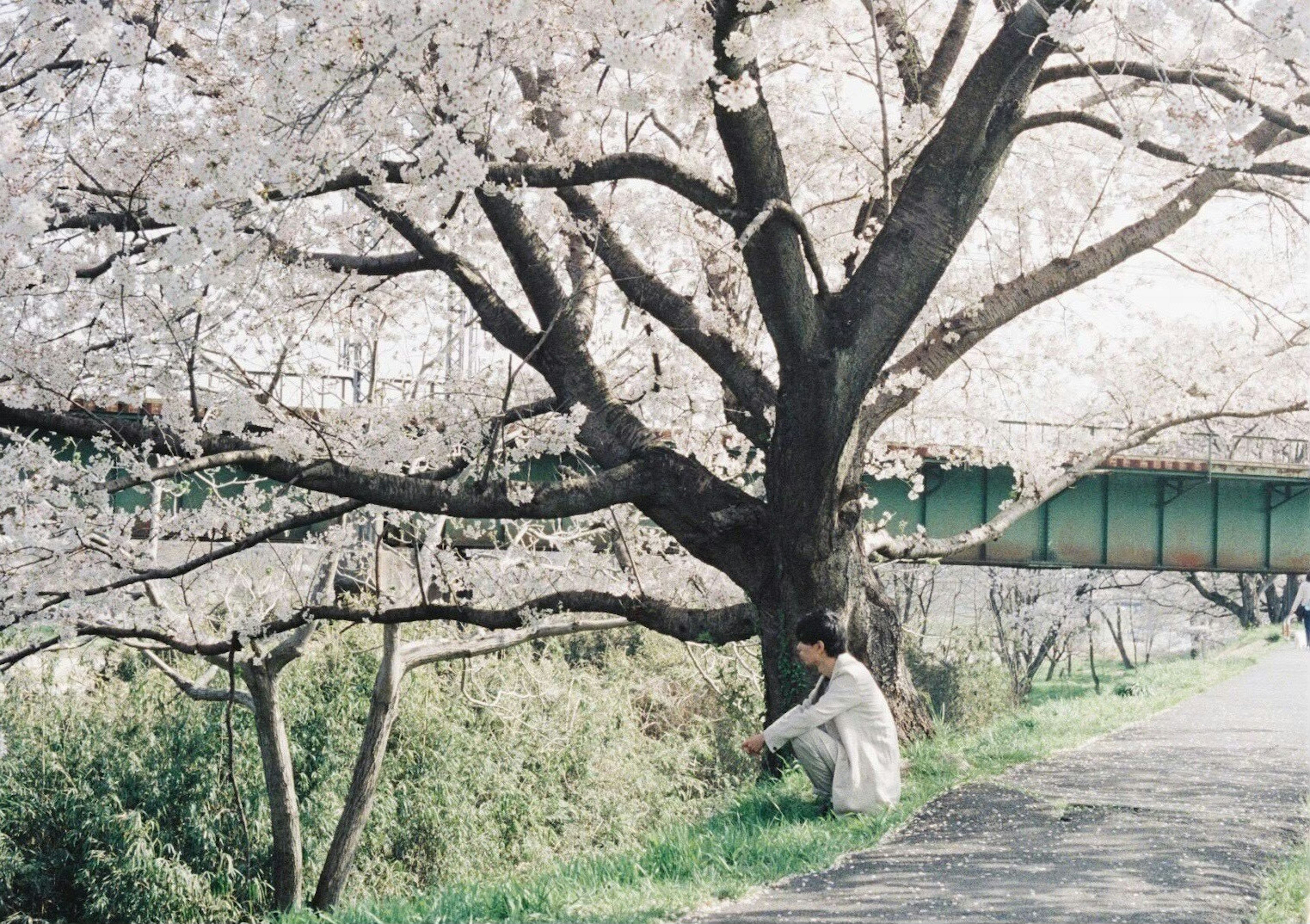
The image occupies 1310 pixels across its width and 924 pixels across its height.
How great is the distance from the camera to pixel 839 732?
6.93m

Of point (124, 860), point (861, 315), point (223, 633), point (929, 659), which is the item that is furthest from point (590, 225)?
point (929, 659)

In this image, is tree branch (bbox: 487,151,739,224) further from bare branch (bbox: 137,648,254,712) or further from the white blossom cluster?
bare branch (bbox: 137,648,254,712)

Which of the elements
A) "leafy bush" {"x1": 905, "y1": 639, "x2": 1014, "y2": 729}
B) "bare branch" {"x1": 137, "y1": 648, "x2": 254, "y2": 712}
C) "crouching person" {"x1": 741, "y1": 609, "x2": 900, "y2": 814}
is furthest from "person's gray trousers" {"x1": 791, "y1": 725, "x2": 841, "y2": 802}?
"leafy bush" {"x1": 905, "y1": 639, "x2": 1014, "y2": 729}

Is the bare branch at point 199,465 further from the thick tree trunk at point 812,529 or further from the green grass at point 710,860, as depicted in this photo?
the thick tree trunk at point 812,529

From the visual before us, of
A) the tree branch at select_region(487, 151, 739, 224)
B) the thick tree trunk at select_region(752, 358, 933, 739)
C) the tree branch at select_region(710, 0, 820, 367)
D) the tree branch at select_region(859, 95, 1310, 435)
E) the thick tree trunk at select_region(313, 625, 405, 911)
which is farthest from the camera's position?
the thick tree trunk at select_region(313, 625, 405, 911)

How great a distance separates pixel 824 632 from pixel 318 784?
12382 millimetres

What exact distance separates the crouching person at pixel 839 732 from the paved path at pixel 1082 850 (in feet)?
1.04

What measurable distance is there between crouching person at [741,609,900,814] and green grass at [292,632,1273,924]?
0.14 metres

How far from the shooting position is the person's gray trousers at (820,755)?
6.97 meters

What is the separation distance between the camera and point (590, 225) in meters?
9.11

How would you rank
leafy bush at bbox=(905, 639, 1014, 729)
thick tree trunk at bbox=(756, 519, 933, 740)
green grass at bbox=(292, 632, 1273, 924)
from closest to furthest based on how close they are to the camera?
green grass at bbox=(292, 632, 1273, 924), thick tree trunk at bbox=(756, 519, 933, 740), leafy bush at bbox=(905, 639, 1014, 729)

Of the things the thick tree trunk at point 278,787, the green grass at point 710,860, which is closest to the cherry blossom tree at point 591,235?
the green grass at point 710,860

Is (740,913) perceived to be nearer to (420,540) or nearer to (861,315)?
(861,315)

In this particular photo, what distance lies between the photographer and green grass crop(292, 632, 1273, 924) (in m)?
5.43
